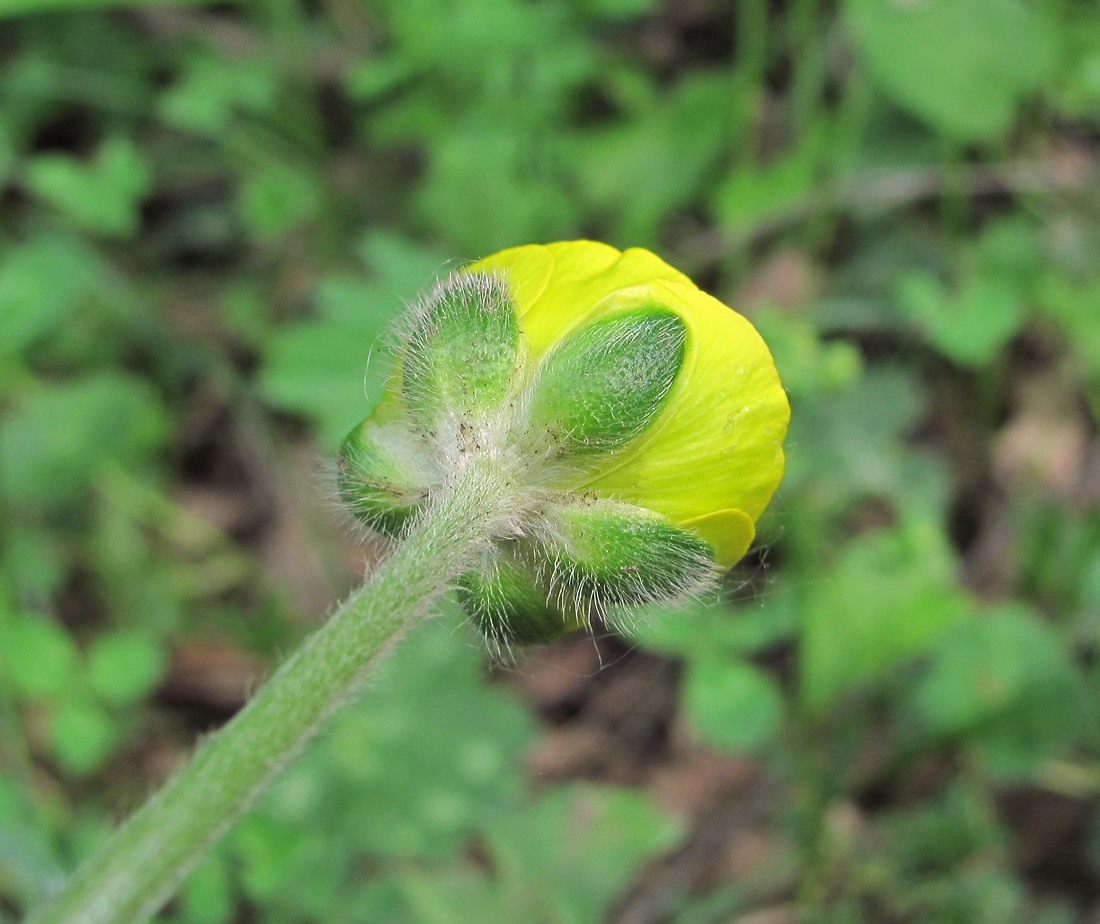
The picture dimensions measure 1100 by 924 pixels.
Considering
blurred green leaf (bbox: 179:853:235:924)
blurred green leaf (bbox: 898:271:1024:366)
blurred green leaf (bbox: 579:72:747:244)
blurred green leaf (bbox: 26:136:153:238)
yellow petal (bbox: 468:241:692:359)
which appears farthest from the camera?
blurred green leaf (bbox: 579:72:747:244)

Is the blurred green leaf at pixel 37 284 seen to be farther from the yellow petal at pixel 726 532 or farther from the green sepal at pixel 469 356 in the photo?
the yellow petal at pixel 726 532

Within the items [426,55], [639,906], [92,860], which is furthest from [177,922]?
[426,55]

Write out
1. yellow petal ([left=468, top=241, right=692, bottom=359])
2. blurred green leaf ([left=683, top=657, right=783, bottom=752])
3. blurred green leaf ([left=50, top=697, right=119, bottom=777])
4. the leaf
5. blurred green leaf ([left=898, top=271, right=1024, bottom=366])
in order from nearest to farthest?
yellow petal ([left=468, top=241, right=692, bottom=359]) < blurred green leaf ([left=683, top=657, right=783, bottom=752]) < blurred green leaf ([left=50, top=697, right=119, bottom=777]) < blurred green leaf ([left=898, top=271, right=1024, bottom=366]) < the leaf

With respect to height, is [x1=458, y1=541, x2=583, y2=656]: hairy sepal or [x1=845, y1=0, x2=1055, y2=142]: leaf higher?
[x1=458, y1=541, x2=583, y2=656]: hairy sepal

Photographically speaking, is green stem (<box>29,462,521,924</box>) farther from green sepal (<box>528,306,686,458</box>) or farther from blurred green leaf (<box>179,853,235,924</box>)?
blurred green leaf (<box>179,853,235,924</box>)

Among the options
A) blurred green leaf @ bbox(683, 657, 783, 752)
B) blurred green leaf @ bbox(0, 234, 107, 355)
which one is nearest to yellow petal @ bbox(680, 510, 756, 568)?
blurred green leaf @ bbox(683, 657, 783, 752)

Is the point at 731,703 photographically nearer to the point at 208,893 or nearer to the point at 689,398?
the point at 208,893

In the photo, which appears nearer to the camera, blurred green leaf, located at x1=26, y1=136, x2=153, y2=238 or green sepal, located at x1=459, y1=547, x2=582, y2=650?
green sepal, located at x1=459, y1=547, x2=582, y2=650

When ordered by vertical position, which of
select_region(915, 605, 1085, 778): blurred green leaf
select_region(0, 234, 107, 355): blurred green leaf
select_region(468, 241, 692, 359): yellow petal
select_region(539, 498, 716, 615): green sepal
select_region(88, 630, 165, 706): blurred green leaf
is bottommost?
select_region(915, 605, 1085, 778): blurred green leaf
